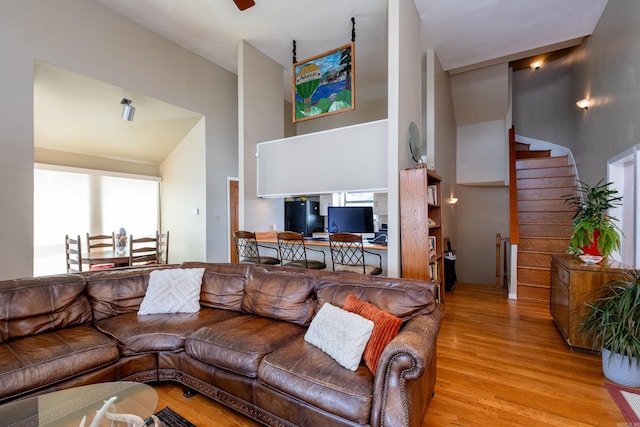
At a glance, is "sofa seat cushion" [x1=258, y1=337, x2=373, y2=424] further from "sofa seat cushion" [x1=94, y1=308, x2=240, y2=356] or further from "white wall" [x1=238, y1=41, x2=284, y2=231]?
"white wall" [x1=238, y1=41, x2=284, y2=231]

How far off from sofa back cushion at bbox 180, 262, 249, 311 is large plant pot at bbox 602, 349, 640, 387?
294 centimetres

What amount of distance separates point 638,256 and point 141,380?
431 cm

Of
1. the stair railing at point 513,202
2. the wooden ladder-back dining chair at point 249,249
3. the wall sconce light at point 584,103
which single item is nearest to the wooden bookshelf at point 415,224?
the wooden ladder-back dining chair at point 249,249

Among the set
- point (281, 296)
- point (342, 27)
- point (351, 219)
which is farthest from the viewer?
point (342, 27)

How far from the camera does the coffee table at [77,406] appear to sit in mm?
1290

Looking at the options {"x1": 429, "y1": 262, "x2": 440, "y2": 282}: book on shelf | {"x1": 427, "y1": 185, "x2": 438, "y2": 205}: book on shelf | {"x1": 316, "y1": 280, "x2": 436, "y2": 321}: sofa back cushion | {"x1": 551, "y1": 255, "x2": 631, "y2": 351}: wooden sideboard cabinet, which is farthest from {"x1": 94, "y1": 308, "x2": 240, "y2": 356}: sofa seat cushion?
{"x1": 551, "y1": 255, "x2": 631, "y2": 351}: wooden sideboard cabinet

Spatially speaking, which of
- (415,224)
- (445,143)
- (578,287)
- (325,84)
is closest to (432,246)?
(415,224)

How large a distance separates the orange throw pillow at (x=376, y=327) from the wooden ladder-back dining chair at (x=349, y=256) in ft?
3.80

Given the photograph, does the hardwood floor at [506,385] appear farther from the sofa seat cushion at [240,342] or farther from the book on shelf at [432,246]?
the book on shelf at [432,246]

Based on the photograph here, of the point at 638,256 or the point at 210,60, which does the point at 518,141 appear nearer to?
the point at 638,256

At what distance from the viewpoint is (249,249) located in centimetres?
394

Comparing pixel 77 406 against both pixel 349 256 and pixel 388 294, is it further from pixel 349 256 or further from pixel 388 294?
pixel 349 256

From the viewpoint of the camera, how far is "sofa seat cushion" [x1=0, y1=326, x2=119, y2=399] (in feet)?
5.12

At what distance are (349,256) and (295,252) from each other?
84 cm
